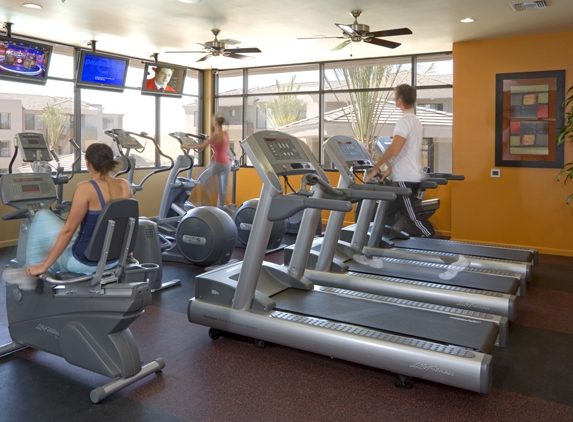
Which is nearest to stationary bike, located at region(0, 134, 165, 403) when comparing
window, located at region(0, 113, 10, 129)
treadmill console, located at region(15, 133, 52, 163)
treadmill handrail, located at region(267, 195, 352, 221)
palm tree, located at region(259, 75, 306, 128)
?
treadmill handrail, located at region(267, 195, 352, 221)

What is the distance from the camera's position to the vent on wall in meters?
4.75

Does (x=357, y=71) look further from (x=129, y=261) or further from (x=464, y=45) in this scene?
(x=129, y=261)

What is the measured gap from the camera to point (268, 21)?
5641mm

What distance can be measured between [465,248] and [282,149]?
2596 mm

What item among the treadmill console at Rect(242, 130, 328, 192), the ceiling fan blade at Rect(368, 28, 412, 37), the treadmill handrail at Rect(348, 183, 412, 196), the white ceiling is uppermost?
the white ceiling

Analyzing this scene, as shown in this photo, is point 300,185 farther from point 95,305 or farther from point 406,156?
point 95,305

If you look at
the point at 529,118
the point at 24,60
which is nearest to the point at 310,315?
the point at 529,118

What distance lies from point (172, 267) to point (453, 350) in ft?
11.0

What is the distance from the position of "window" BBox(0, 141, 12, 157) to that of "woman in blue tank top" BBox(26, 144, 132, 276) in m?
4.48

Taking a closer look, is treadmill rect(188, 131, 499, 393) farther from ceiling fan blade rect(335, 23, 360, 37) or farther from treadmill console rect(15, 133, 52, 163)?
treadmill console rect(15, 133, 52, 163)

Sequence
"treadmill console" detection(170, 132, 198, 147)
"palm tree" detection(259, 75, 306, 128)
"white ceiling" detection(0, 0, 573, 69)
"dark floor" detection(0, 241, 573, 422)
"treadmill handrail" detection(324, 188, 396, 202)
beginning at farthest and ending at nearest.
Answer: "palm tree" detection(259, 75, 306, 128)
"treadmill console" detection(170, 132, 198, 147)
"white ceiling" detection(0, 0, 573, 69)
"treadmill handrail" detection(324, 188, 396, 202)
"dark floor" detection(0, 241, 573, 422)

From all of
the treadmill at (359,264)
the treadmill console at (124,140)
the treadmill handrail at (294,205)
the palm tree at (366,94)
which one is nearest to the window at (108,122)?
the treadmill console at (124,140)

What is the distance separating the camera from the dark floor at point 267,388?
2486 millimetres

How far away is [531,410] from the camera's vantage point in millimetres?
2541
